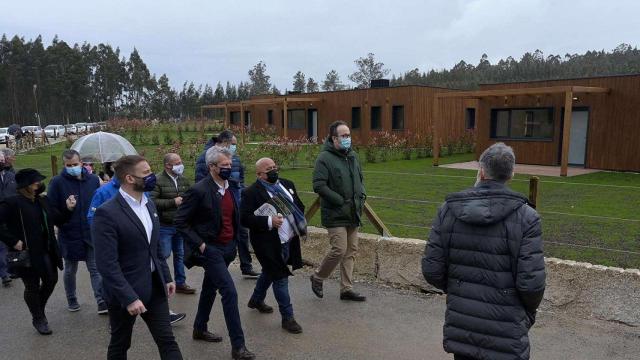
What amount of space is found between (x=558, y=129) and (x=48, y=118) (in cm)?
8533

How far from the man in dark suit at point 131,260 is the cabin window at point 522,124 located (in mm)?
18949

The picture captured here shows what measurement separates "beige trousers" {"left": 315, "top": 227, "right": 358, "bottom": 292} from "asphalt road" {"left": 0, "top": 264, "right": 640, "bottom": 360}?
0.89ft

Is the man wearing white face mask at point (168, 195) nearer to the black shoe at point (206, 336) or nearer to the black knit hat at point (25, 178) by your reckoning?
the black knit hat at point (25, 178)

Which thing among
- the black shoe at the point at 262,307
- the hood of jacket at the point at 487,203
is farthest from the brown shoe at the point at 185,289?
the hood of jacket at the point at 487,203

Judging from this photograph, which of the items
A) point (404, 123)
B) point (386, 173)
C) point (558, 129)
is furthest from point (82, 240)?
point (404, 123)

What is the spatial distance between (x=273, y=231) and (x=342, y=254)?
1.10 m

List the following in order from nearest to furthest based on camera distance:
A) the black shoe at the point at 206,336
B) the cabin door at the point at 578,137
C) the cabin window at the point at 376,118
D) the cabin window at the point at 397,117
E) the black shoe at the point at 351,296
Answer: the black shoe at the point at 206,336 → the black shoe at the point at 351,296 → the cabin door at the point at 578,137 → the cabin window at the point at 397,117 → the cabin window at the point at 376,118

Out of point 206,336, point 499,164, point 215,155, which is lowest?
point 206,336

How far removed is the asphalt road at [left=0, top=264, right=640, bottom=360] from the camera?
446cm

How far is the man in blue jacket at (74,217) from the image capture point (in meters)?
5.29

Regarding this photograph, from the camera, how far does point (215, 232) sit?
441cm

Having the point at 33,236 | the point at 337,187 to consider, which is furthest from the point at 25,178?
the point at 337,187

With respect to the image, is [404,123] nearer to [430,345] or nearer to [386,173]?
[386,173]

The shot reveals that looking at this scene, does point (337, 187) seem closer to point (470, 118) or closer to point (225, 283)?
point (225, 283)
